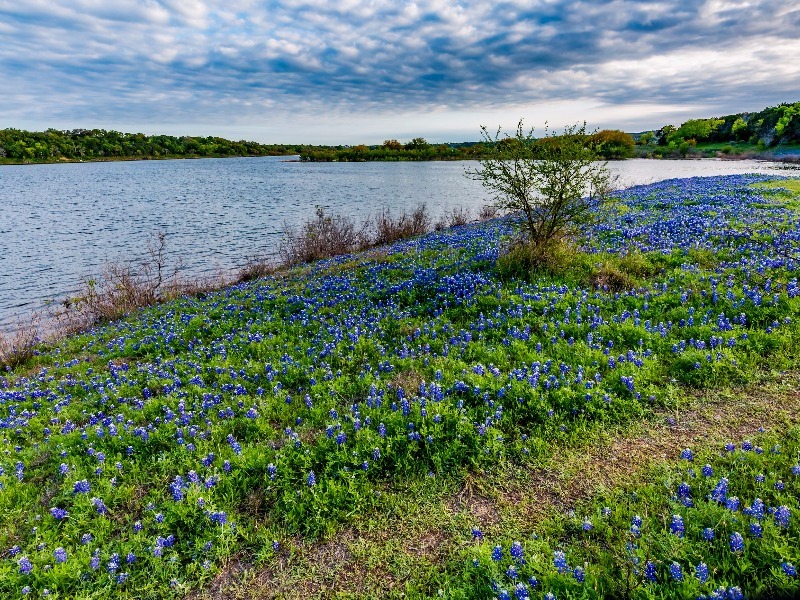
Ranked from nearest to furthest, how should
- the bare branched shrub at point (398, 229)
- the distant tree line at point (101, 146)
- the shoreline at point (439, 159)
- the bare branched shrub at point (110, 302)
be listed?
the bare branched shrub at point (110, 302) → the bare branched shrub at point (398, 229) → the shoreline at point (439, 159) → the distant tree line at point (101, 146)

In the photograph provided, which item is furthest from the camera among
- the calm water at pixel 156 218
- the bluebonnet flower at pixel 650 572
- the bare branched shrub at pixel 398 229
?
the bare branched shrub at pixel 398 229

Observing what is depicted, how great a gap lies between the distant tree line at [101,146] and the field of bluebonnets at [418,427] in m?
146

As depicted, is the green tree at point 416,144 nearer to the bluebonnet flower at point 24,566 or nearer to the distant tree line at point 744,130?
the distant tree line at point 744,130

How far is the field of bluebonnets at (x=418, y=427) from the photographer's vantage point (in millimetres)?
3379

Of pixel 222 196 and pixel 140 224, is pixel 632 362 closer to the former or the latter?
pixel 140 224

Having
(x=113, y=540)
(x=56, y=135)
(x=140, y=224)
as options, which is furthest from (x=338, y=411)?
(x=56, y=135)

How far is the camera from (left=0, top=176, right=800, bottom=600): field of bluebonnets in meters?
3.38

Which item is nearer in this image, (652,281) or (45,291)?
(652,281)

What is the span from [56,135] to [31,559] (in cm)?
16817

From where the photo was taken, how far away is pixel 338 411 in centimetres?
555

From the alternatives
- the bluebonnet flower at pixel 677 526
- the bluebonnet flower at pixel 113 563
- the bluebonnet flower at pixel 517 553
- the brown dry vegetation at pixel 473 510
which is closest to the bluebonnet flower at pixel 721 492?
the bluebonnet flower at pixel 677 526

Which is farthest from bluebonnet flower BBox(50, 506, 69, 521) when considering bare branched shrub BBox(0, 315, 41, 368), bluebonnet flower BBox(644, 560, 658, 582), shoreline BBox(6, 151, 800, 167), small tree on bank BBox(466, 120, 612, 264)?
shoreline BBox(6, 151, 800, 167)

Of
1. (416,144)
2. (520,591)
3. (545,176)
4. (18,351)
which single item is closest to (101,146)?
(416,144)

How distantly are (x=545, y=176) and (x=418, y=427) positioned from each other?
7501 mm
